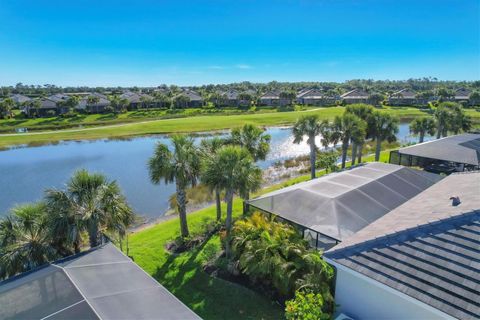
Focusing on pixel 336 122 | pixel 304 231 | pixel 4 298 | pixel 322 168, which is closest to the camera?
pixel 4 298

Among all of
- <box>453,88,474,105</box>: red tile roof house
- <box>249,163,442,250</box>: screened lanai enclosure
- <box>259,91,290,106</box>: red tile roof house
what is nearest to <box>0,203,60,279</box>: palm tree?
<box>249,163,442,250</box>: screened lanai enclosure

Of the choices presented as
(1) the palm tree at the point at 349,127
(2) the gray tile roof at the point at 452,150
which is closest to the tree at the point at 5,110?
(1) the palm tree at the point at 349,127

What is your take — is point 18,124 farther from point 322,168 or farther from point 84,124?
point 322,168

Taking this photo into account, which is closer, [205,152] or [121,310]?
[121,310]

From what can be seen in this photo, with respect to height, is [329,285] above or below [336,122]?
below

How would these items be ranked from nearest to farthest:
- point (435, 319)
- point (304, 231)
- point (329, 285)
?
point (435, 319)
point (329, 285)
point (304, 231)

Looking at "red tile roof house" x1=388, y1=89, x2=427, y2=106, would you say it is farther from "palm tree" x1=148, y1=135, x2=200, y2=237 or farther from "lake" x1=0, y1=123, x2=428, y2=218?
"palm tree" x1=148, y1=135, x2=200, y2=237

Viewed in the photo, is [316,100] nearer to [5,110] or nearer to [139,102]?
[139,102]

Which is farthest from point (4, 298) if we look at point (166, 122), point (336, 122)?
point (166, 122)
